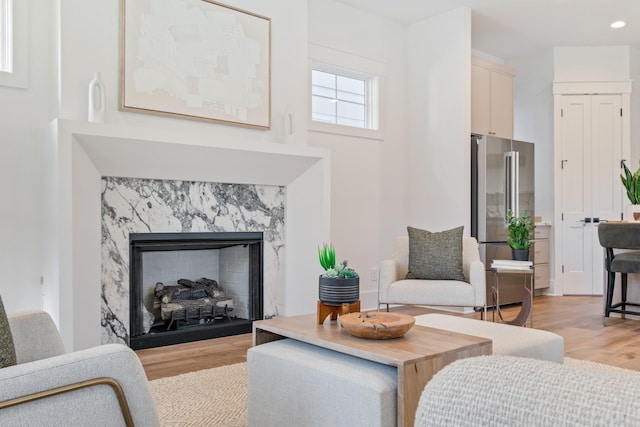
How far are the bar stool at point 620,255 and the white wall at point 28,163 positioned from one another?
4187mm

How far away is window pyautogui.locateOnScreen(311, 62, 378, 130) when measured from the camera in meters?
4.95

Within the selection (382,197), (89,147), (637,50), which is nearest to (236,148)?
(89,147)

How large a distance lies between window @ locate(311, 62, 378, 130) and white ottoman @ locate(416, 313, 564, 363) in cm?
290

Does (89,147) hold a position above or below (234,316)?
above

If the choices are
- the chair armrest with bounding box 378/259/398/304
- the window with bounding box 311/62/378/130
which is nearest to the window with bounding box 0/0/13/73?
the window with bounding box 311/62/378/130

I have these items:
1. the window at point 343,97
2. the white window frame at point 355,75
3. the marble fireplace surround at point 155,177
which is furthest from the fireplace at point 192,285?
the window at point 343,97

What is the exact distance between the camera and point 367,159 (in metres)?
5.19

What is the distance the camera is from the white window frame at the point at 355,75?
15.7 feet

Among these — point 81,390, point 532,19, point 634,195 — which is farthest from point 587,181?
point 81,390

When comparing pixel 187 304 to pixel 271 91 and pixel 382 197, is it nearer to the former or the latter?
pixel 271 91

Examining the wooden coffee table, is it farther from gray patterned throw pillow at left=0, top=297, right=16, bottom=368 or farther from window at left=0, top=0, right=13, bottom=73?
window at left=0, top=0, right=13, bottom=73

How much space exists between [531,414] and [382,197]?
16.2ft

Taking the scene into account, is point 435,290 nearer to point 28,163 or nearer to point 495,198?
point 495,198

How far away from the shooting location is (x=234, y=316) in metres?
4.23
